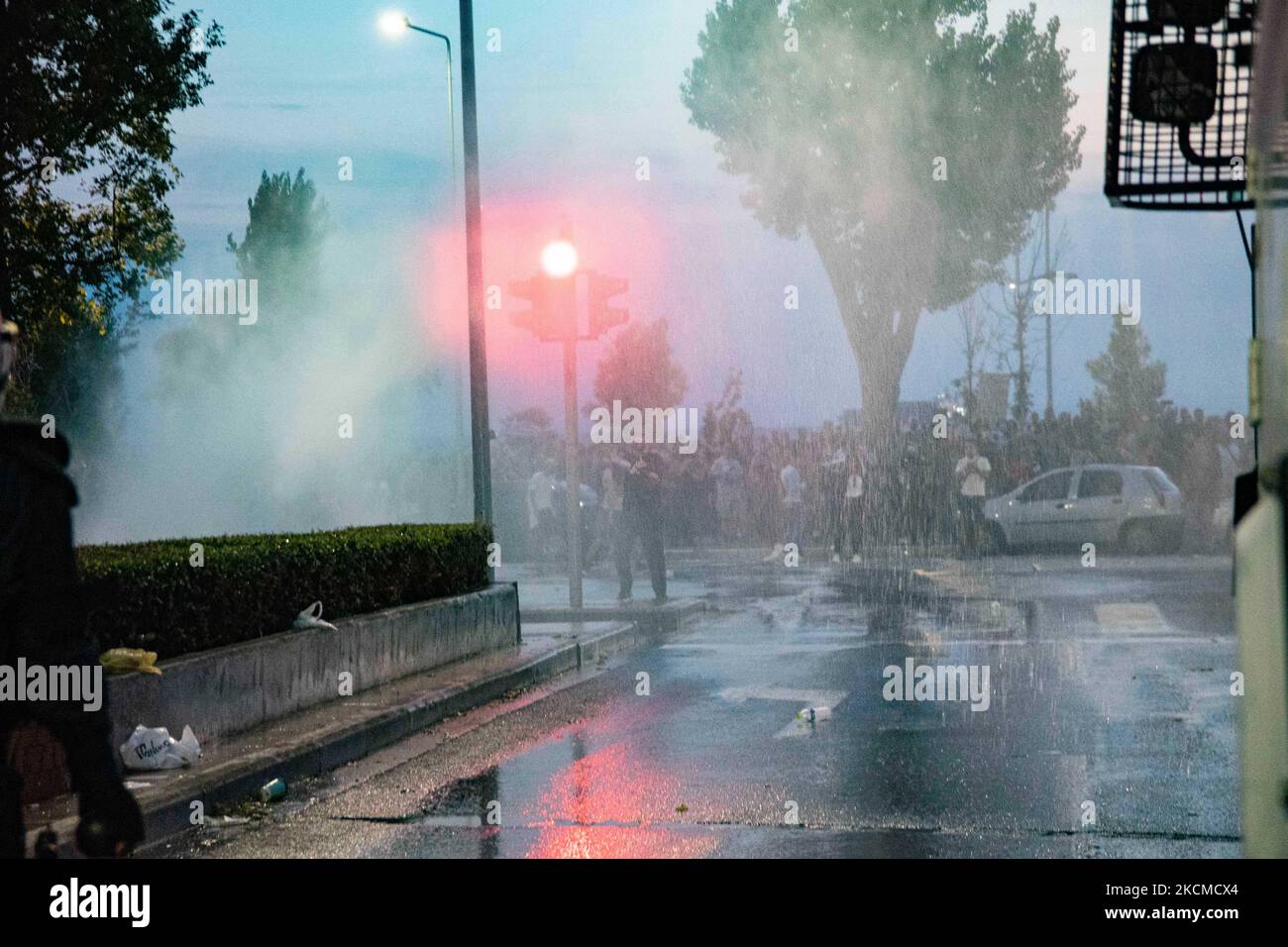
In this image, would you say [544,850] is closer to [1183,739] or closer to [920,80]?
[1183,739]

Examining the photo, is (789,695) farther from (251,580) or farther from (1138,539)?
(1138,539)

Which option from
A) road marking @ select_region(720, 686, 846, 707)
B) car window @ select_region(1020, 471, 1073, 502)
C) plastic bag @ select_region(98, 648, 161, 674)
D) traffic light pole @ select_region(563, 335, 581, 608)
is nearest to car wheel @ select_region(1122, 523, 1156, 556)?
car window @ select_region(1020, 471, 1073, 502)

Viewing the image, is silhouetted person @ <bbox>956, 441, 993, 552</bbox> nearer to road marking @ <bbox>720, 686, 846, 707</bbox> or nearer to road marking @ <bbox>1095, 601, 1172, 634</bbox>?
road marking @ <bbox>1095, 601, 1172, 634</bbox>

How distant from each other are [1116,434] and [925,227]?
708cm

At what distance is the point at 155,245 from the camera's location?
13.8 metres

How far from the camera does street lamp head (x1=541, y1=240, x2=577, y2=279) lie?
53.1ft

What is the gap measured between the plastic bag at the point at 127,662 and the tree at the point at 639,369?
23908 millimetres

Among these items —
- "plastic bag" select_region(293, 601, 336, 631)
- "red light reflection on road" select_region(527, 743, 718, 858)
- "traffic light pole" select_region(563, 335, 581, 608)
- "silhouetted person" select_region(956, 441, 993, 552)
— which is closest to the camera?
"red light reflection on road" select_region(527, 743, 718, 858)

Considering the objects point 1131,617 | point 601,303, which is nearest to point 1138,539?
point 1131,617

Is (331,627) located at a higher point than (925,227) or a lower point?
lower

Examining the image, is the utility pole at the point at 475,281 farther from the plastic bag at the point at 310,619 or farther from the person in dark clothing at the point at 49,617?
the person in dark clothing at the point at 49,617

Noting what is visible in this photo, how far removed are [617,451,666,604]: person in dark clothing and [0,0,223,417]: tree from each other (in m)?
6.18
